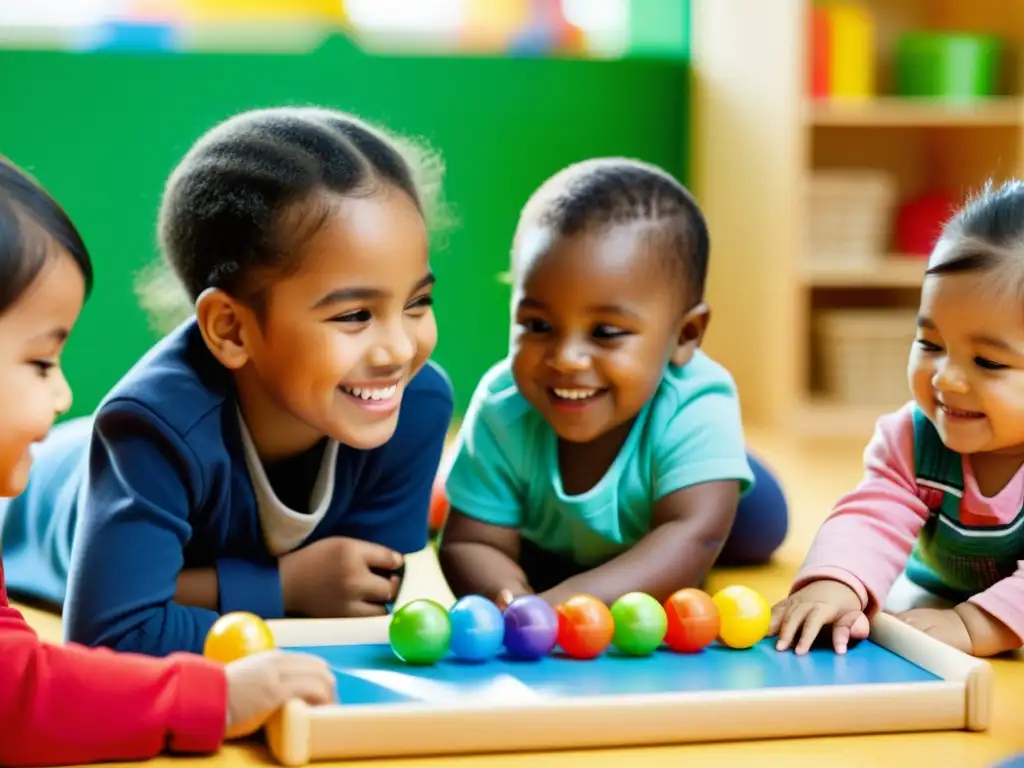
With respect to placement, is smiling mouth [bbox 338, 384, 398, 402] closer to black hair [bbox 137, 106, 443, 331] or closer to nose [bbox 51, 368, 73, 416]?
black hair [bbox 137, 106, 443, 331]

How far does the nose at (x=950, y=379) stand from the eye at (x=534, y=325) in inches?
14.6

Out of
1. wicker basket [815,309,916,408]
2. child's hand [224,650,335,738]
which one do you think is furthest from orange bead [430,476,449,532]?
wicker basket [815,309,916,408]

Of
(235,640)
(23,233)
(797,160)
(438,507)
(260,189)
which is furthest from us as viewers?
(797,160)

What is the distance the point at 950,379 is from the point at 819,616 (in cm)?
24

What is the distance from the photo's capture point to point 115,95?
3.23 metres

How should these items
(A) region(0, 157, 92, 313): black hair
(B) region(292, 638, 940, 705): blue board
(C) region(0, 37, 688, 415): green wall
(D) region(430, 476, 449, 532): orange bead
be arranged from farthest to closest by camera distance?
(C) region(0, 37, 688, 415): green wall < (D) region(430, 476, 449, 532): orange bead < (B) region(292, 638, 940, 705): blue board < (A) region(0, 157, 92, 313): black hair

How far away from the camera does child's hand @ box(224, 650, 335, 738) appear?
41.6 inches

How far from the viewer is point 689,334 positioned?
4.99 feet

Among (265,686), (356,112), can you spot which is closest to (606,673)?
(265,686)

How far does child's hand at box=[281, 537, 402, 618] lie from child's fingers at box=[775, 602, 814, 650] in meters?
0.38

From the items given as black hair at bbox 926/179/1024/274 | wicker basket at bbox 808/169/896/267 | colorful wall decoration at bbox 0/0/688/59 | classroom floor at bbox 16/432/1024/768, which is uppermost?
colorful wall decoration at bbox 0/0/688/59

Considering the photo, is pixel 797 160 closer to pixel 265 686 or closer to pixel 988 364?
pixel 988 364

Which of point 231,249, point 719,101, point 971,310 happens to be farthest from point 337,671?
point 719,101

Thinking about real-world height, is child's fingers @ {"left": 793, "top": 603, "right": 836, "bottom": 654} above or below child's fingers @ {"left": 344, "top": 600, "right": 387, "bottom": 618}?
above
